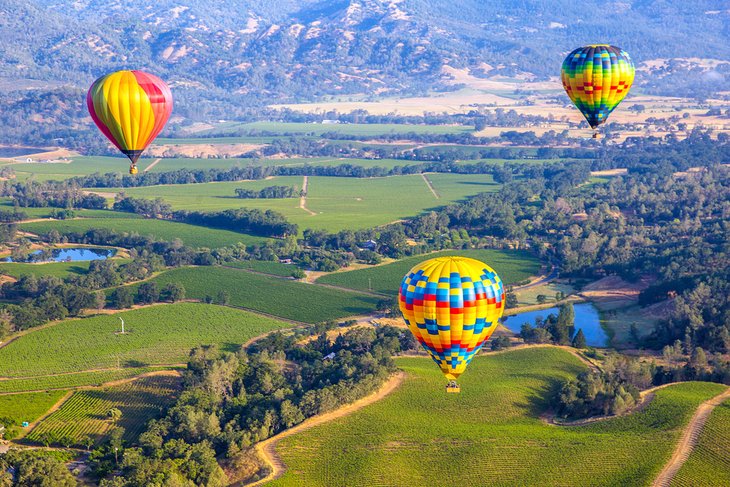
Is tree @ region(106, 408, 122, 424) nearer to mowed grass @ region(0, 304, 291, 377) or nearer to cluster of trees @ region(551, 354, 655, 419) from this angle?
mowed grass @ region(0, 304, 291, 377)

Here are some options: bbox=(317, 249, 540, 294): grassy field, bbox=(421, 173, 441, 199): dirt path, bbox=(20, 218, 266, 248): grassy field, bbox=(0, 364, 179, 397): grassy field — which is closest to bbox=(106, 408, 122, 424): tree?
bbox=(0, 364, 179, 397): grassy field

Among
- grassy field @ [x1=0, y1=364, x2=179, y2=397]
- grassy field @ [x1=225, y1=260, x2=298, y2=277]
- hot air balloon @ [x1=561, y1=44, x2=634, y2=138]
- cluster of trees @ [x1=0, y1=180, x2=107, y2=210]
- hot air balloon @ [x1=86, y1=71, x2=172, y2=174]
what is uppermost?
hot air balloon @ [x1=561, y1=44, x2=634, y2=138]

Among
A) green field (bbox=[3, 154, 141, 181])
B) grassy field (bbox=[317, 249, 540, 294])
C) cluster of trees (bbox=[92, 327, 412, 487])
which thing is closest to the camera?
cluster of trees (bbox=[92, 327, 412, 487])

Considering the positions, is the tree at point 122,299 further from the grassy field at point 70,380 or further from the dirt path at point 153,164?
the dirt path at point 153,164

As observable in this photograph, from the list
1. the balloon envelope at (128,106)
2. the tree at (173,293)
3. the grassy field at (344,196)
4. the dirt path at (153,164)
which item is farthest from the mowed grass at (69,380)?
the dirt path at (153,164)

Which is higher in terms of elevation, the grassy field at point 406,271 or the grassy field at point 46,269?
the grassy field at point 406,271

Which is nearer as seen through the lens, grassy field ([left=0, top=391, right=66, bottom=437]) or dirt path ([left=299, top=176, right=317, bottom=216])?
grassy field ([left=0, top=391, right=66, bottom=437])
